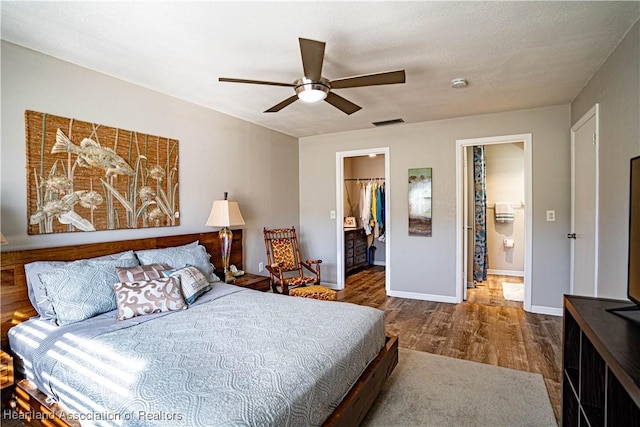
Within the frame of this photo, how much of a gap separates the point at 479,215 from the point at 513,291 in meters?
1.37

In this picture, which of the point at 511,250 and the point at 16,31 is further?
the point at 511,250

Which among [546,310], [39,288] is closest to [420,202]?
[546,310]

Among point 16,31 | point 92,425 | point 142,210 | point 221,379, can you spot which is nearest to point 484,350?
point 221,379

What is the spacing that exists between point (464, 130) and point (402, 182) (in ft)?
3.41

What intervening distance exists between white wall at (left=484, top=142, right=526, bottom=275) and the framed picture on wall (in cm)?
230

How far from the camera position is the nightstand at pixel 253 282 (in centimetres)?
339

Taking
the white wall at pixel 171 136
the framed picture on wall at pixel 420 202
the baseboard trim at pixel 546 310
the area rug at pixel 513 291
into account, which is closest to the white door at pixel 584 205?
the baseboard trim at pixel 546 310

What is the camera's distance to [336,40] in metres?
2.22

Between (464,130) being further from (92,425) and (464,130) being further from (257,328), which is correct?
(92,425)

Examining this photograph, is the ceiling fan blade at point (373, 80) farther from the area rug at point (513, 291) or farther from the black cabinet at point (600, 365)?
the area rug at point (513, 291)

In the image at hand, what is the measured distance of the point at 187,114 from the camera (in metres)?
3.42

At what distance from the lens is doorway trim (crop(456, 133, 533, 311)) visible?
3.93 m

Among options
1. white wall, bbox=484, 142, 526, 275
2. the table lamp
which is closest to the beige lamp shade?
the table lamp

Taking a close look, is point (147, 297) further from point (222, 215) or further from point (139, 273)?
point (222, 215)
